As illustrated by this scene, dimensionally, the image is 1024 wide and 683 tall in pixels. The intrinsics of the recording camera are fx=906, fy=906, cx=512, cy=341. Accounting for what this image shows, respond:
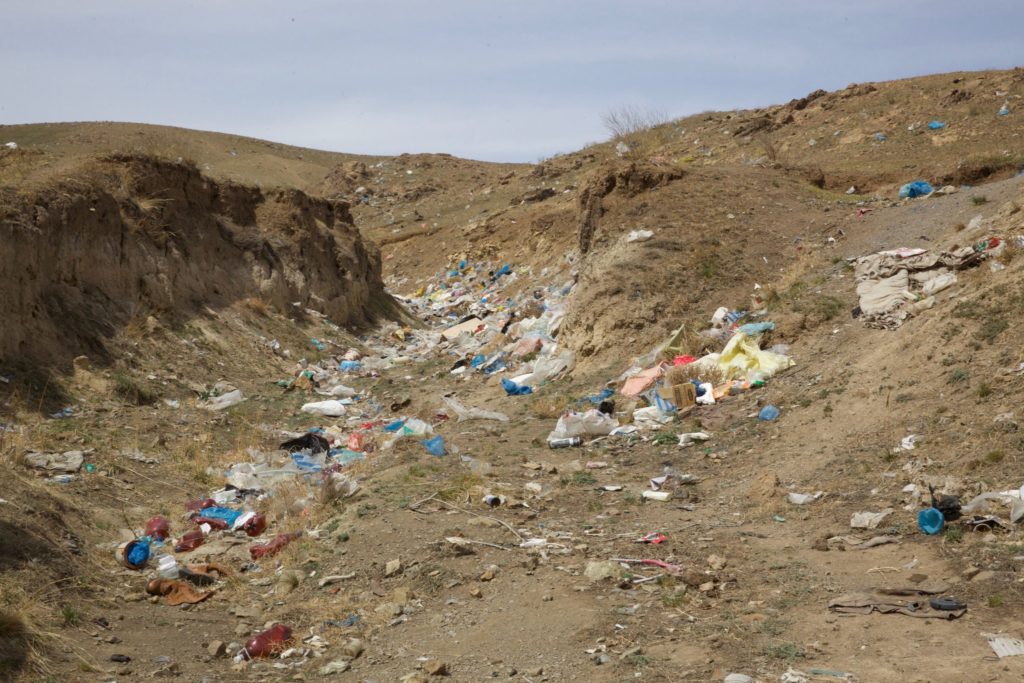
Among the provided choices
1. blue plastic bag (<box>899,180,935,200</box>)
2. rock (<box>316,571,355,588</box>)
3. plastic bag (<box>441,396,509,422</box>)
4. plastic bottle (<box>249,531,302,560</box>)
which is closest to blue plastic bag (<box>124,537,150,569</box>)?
plastic bottle (<box>249,531,302,560</box>)

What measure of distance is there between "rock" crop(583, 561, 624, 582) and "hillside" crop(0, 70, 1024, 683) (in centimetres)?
2

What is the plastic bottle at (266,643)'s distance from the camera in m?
5.45

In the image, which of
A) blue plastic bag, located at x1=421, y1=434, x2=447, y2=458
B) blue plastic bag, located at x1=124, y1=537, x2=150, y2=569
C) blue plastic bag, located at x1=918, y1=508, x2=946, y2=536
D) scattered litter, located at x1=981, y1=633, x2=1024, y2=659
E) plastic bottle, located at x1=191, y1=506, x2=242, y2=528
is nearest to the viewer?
scattered litter, located at x1=981, y1=633, x2=1024, y2=659

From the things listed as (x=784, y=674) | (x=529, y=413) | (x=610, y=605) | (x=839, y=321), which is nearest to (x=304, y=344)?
(x=529, y=413)

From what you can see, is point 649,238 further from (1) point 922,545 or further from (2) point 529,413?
(1) point 922,545

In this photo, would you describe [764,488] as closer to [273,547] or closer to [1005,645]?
[1005,645]

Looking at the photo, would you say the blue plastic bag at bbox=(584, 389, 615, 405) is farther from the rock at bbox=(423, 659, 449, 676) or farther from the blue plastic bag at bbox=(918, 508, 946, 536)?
the rock at bbox=(423, 659, 449, 676)

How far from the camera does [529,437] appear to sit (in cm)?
988

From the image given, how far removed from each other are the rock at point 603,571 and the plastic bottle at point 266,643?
1932 mm

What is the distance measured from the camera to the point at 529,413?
430 inches

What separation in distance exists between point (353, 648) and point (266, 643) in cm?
56

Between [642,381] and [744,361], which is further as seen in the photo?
[642,381]

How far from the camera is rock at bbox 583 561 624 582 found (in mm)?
→ 5797

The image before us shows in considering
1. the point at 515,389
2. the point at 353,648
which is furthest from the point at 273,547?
the point at 515,389
